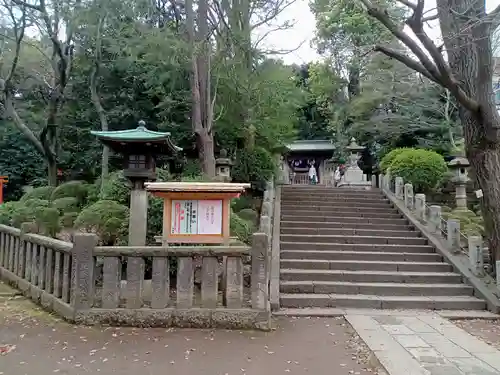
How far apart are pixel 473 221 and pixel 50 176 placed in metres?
14.2

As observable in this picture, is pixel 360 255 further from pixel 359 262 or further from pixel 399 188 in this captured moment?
pixel 399 188

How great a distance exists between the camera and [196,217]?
246 inches

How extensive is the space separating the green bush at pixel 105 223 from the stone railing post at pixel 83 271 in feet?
7.83

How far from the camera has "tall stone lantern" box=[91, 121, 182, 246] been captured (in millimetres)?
7172

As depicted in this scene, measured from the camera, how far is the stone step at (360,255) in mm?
8977

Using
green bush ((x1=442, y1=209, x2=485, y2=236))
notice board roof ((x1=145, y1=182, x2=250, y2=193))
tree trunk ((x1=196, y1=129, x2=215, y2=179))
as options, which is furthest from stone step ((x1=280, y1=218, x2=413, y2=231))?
notice board roof ((x1=145, y1=182, x2=250, y2=193))

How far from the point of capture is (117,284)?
550 centimetres

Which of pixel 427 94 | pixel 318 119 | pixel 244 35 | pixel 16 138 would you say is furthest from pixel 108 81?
pixel 318 119

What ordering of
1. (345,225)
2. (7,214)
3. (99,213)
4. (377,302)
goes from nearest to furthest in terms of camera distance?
1. (377,302)
2. (99,213)
3. (7,214)
4. (345,225)

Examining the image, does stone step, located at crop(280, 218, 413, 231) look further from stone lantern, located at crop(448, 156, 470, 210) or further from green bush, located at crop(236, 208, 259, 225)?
stone lantern, located at crop(448, 156, 470, 210)

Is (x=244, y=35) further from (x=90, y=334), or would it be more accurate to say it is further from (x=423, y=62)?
(x=90, y=334)

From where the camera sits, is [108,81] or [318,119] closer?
[108,81]

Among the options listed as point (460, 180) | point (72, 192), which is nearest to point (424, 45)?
point (460, 180)

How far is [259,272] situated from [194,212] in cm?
146
